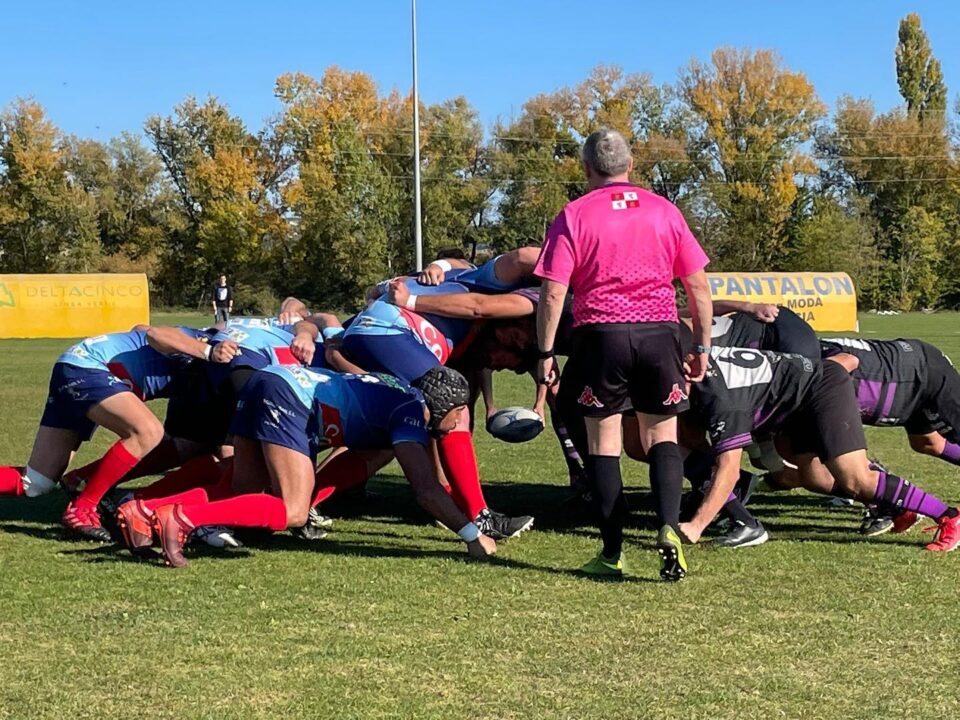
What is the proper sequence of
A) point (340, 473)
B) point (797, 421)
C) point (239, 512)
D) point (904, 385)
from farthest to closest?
point (340, 473), point (904, 385), point (797, 421), point (239, 512)

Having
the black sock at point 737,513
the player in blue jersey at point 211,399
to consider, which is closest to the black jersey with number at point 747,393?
the black sock at point 737,513

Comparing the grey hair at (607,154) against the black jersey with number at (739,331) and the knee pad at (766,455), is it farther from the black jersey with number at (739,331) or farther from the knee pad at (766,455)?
the knee pad at (766,455)

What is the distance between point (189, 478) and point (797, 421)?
337 cm

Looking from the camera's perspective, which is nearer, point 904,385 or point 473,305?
point 473,305

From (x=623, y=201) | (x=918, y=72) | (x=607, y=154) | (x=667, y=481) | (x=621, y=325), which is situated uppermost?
(x=918, y=72)

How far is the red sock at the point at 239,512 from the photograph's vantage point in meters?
4.95

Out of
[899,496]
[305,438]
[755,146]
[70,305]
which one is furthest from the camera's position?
[755,146]

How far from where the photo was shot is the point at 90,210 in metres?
51.5

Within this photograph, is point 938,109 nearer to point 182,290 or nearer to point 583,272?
point 182,290

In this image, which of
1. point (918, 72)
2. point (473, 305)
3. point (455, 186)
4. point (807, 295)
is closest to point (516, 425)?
point (473, 305)

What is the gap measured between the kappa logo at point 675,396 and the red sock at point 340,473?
6.72ft

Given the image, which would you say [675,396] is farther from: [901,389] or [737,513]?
[901,389]

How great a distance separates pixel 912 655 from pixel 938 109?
189 feet

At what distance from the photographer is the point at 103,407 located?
591cm
